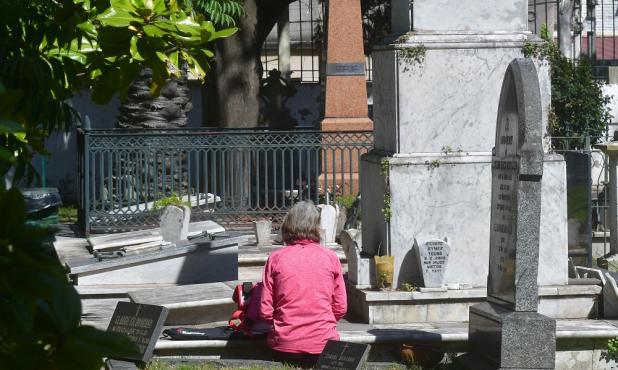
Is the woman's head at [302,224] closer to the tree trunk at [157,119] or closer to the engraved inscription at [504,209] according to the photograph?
the engraved inscription at [504,209]

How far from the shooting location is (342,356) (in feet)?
22.9

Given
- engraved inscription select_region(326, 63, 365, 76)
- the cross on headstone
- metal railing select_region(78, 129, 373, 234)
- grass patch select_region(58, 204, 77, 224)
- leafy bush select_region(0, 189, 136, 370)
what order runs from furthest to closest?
engraved inscription select_region(326, 63, 365, 76) → grass patch select_region(58, 204, 77, 224) → metal railing select_region(78, 129, 373, 234) → the cross on headstone → leafy bush select_region(0, 189, 136, 370)

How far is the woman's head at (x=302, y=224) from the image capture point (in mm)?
7801

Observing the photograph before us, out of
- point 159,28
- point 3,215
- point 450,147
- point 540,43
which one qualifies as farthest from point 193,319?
point 3,215

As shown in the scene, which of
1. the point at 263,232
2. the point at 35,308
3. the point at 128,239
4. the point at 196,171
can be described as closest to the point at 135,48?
the point at 35,308

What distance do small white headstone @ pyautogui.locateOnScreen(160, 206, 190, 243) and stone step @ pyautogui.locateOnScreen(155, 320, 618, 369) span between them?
3.77 meters

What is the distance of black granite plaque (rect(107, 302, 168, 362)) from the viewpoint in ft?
23.7

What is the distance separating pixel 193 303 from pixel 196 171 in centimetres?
782

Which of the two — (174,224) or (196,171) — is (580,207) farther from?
(196,171)

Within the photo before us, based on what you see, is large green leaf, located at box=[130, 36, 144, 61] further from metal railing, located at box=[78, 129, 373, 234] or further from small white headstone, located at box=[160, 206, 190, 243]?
metal railing, located at box=[78, 129, 373, 234]

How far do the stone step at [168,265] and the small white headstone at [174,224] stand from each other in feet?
1.52

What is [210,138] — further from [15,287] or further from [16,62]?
[15,287]

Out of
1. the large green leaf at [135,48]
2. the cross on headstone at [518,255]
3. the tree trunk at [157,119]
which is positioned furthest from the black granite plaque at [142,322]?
the tree trunk at [157,119]

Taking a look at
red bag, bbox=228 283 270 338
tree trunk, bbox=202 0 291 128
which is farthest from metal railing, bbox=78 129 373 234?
red bag, bbox=228 283 270 338
